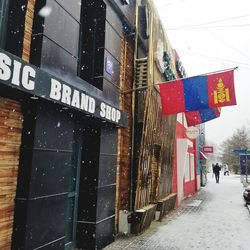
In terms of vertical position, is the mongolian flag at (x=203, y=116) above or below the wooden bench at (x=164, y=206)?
above

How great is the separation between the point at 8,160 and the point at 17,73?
4.53ft

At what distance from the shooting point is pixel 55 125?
541 cm

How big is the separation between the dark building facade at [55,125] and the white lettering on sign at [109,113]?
0.02 m

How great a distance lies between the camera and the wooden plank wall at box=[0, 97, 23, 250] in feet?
14.8

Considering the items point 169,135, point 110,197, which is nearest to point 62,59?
point 110,197

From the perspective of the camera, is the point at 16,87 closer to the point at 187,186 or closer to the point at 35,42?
the point at 35,42

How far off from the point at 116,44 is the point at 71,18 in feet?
7.14

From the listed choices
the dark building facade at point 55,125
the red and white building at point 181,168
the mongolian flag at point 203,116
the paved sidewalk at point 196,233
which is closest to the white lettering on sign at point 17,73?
the dark building facade at point 55,125

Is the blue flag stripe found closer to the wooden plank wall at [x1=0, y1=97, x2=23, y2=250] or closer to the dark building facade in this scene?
the dark building facade

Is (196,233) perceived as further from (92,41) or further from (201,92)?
(92,41)

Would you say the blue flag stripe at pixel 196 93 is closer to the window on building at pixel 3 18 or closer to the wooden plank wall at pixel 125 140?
the wooden plank wall at pixel 125 140

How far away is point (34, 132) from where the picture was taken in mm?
4840

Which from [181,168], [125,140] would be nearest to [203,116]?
[181,168]

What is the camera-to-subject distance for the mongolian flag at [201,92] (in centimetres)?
796
